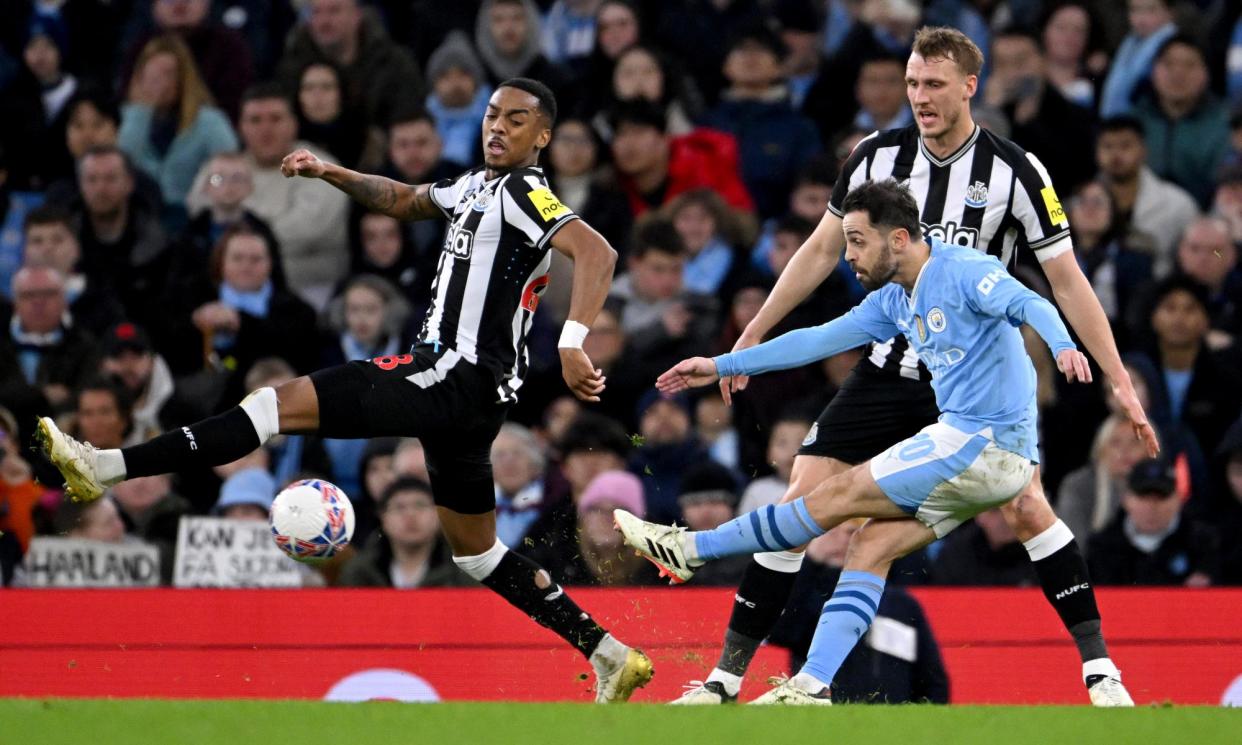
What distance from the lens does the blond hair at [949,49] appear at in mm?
7125

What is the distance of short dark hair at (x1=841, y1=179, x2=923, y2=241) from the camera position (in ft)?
22.1

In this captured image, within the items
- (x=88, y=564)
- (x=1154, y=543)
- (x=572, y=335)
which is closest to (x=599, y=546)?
(x=88, y=564)

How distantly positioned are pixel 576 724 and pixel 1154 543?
15.8ft

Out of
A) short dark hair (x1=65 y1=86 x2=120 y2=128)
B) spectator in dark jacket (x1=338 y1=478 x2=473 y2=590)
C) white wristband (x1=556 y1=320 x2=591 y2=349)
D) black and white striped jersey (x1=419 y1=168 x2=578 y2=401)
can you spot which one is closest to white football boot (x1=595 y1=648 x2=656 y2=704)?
black and white striped jersey (x1=419 y1=168 x2=578 y2=401)

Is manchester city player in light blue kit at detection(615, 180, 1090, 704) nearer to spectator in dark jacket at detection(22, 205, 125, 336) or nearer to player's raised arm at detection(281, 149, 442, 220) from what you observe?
player's raised arm at detection(281, 149, 442, 220)

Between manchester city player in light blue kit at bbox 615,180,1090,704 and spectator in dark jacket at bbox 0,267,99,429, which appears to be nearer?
manchester city player in light blue kit at bbox 615,180,1090,704

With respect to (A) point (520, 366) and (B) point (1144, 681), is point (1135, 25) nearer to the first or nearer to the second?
(B) point (1144, 681)

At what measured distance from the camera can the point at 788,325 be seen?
430 inches

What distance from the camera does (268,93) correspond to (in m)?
12.5

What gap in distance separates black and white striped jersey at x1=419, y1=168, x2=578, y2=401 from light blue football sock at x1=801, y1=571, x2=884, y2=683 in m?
1.48

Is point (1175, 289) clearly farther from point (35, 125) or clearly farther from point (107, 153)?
point (35, 125)

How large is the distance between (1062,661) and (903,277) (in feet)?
9.44

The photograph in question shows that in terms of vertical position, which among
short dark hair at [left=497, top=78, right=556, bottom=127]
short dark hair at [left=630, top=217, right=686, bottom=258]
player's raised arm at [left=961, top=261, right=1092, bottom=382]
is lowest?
short dark hair at [left=630, top=217, right=686, bottom=258]

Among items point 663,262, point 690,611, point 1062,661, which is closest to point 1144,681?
point 1062,661
